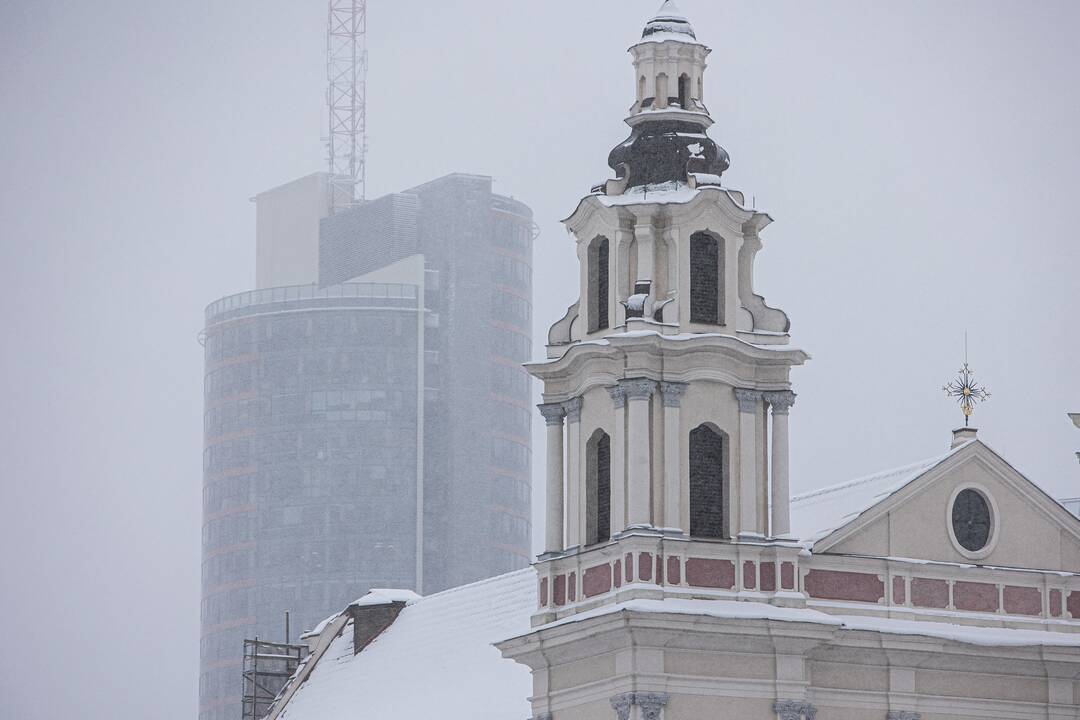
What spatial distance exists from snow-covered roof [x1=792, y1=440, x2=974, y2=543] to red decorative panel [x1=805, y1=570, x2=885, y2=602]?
0.76m

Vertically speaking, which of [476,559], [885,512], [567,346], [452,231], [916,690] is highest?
[452,231]

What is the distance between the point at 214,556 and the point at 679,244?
130 meters

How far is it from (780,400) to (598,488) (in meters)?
4.00

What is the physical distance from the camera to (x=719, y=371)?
48.8 m

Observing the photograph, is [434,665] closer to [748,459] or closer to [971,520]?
[748,459]

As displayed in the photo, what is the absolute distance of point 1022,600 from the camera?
1994 inches

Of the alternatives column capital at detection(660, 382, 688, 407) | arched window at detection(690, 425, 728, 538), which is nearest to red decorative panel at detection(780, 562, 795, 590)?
arched window at detection(690, 425, 728, 538)

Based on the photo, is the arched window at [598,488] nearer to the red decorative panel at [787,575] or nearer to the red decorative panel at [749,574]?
the red decorative panel at [749,574]

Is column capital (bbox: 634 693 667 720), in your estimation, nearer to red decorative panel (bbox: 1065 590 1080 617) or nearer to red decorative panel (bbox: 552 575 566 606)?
red decorative panel (bbox: 552 575 566 606)

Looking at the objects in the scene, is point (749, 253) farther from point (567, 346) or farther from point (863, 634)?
point (863, 634)

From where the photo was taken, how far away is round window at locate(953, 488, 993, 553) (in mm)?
50656

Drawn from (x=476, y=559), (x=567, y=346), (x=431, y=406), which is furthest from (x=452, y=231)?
(x=567, y=346)

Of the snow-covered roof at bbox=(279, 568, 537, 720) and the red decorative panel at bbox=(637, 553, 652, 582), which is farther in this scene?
the snow-covered roof at bbox=(279, 568, 537, 720)

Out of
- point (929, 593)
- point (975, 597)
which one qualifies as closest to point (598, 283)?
point (929, 593)
